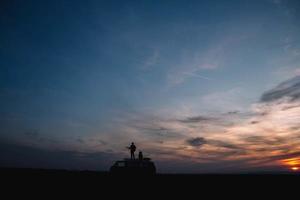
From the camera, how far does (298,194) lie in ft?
34.8

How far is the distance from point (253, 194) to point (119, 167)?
28.0 feet

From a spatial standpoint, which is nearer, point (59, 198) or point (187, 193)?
point (59, 198)

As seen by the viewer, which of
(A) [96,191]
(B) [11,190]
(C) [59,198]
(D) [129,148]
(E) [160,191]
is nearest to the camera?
(C) [59,198]

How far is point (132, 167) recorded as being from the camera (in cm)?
1644

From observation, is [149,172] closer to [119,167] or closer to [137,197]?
[119,167]

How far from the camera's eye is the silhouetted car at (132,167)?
1633 centimetres

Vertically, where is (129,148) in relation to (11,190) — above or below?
above

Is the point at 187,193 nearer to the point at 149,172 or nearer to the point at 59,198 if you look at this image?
the point at 59,198

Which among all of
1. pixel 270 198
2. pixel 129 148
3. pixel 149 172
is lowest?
pixel 270 198

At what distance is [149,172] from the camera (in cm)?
1678

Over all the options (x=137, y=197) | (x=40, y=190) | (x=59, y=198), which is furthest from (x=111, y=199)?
(x=40, y=190)

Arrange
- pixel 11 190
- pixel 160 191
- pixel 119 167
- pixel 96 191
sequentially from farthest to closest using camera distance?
pixel 119 167
pixel 160 191
pixel 96 191
pixel 11 190

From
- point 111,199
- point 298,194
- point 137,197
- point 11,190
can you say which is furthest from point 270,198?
point 11,190

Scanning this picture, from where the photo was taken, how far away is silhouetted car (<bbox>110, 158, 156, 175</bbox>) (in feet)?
53.6
